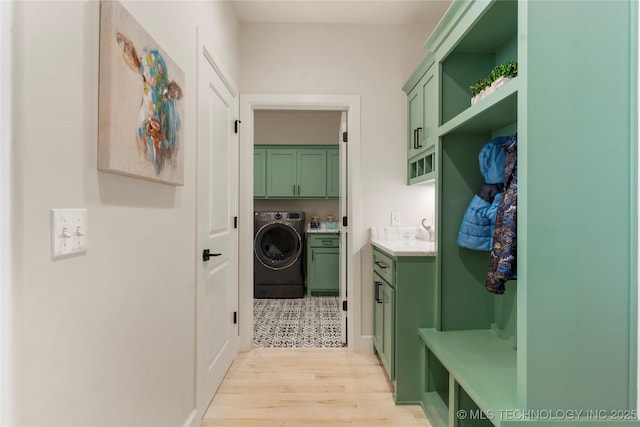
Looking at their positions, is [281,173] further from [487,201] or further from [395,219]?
[487,201]

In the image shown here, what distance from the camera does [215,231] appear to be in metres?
2.32

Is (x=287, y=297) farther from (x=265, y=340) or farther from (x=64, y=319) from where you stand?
(x=64, y=319)

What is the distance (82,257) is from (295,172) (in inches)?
168

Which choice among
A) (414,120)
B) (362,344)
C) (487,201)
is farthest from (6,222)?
(362,344)

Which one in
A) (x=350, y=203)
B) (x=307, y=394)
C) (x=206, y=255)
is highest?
(x=350, y=203)

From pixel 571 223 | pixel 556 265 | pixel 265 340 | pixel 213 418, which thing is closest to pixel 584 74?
pixel 571 223

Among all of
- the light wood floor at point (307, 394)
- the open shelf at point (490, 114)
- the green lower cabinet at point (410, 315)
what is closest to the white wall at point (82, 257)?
the light wood floor at point (307, 394)

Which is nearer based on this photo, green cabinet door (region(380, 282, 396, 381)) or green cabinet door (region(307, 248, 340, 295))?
green cabinet door (region(380, 282, 396, 381))

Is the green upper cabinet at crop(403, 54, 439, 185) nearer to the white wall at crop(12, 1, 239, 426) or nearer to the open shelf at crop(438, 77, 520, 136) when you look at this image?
the open shelf at crop(438, 77, 520, 136)

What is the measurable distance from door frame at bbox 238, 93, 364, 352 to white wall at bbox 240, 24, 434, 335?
0.05 m

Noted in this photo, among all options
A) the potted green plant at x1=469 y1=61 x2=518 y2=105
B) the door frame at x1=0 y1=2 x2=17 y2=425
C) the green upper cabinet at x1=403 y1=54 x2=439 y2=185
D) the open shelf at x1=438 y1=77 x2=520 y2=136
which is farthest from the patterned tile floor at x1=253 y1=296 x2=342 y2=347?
the door frame at x1=0 y1=2 x2=17 y2=425

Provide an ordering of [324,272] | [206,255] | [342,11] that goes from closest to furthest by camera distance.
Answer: [206,255] < [342,11] < [324,272]

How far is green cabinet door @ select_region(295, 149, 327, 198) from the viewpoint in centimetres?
517

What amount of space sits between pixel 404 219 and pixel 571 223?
1776 millimetres
